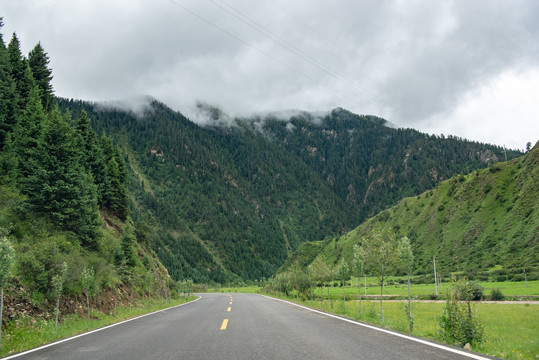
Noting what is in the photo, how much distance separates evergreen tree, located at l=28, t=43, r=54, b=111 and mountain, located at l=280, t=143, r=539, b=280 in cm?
5223

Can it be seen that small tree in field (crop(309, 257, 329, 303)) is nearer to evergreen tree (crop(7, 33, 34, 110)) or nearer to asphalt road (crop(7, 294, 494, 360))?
asphalt road (crop(7, 294, 494, 360))

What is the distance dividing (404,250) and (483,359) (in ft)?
45.1

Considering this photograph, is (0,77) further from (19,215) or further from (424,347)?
(424,347)

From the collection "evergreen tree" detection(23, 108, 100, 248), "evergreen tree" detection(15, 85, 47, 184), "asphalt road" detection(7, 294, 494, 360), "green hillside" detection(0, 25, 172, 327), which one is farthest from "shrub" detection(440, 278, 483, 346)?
"evergreen tree" detection(15, 85, 47, 184)

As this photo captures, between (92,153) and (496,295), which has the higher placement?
(92,153)

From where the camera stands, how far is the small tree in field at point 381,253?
1855 centimetres

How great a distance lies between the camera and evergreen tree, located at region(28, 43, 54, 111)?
50.2 m

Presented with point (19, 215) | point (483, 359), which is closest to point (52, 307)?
point (19, 215)

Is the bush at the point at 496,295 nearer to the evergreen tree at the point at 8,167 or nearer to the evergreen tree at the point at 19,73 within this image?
the evergreen tree at the point at 8,167

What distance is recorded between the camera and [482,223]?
96875 millimetres

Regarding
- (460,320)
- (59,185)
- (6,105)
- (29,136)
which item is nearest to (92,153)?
(29,136)

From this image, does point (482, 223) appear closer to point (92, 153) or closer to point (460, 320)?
point (92, 153)

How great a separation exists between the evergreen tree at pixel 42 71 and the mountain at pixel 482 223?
52.2 m

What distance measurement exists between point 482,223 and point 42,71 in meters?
Result: 112
